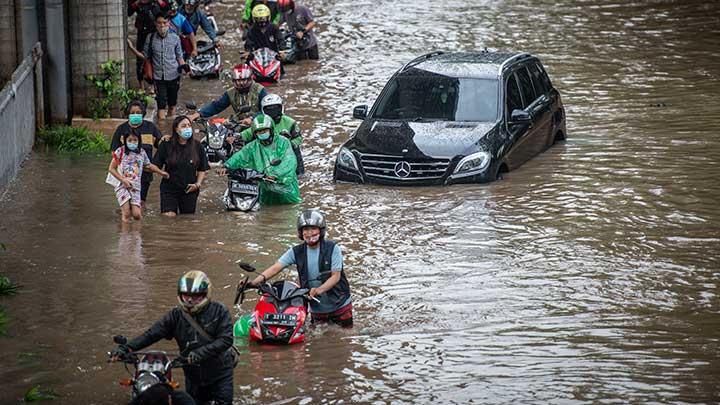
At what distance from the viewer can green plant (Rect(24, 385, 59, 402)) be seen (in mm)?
11289

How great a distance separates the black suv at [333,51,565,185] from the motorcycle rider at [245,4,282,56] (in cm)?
579

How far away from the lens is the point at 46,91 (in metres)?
22.7

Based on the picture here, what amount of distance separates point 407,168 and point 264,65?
23.6 feet

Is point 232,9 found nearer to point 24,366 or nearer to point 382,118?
point 382,118

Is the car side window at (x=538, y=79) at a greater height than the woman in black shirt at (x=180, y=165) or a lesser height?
greater

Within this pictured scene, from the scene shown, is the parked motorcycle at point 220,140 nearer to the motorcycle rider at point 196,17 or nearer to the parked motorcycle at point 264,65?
the parked motorcycle at point 264,65

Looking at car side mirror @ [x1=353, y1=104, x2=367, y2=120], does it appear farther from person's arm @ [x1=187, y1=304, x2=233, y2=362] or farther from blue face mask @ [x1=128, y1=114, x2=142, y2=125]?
person's arm @ [x1=187, y1=304, x2=233, y2=362]

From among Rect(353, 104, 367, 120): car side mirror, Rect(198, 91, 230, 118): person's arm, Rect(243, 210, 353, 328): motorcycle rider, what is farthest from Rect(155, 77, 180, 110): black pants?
Rect(243, 210, 353, 328): motorcycle rider

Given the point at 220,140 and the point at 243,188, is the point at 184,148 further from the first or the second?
the point at 220,140

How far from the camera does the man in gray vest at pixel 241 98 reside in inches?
778

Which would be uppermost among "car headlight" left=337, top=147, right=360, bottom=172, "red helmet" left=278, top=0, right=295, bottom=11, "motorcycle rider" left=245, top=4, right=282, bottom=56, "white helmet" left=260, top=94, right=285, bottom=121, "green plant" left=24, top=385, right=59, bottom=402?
"red helmet" left=278, top=0, right=295, bottom=11

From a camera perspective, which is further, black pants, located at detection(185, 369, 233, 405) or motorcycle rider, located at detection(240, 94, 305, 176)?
motorcycle rider, located at detection(240, 94, 305, 176)

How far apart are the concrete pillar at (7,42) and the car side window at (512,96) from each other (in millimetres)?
7760

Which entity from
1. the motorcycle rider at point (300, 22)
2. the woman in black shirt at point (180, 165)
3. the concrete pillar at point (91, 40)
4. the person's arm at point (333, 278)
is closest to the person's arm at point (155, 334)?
the person's arm at point (333, 278)
